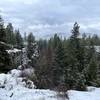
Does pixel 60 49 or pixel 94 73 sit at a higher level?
pixel 60 49

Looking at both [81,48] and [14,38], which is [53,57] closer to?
[81,48]

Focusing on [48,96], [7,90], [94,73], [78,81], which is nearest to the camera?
[48,96]

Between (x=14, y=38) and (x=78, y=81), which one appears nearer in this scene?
(x=78, y=81)

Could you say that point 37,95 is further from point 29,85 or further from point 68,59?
point 68,59

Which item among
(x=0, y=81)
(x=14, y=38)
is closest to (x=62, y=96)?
(x=0, y=81)

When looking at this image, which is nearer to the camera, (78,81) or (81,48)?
(78,81)

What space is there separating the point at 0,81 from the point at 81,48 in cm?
2220

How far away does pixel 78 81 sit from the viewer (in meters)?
20.4

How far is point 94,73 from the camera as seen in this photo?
32.3m

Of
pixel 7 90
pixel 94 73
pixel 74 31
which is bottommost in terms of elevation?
pixel 94 73

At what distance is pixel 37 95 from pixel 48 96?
638 mm

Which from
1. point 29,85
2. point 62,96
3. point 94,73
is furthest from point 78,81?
point 94,73

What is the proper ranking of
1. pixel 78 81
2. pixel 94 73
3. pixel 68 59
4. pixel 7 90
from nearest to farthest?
pixel 7 90 < pixel 78 81 < pixel 94 73 < pixel 68 59

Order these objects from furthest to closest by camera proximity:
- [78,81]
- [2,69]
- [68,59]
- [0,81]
Result: [68,59], [2,69], [78,81], [0,81]
